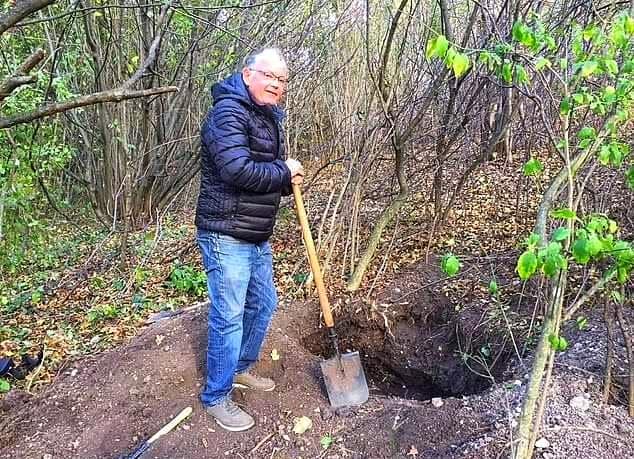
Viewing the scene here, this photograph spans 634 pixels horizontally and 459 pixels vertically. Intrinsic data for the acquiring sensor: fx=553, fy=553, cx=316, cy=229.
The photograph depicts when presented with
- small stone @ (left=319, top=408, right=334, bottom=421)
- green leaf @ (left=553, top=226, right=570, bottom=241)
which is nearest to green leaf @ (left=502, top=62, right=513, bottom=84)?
green leaf @ (left=553, top=226, right=570, bottom=241)

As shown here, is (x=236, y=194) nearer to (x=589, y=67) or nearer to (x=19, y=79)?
(x=19, y=79)

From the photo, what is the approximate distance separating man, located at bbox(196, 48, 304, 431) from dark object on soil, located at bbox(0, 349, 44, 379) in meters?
1.73

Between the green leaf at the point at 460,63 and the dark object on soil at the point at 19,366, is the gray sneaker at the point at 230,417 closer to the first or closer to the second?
the dark object on soil at the point at 19,366

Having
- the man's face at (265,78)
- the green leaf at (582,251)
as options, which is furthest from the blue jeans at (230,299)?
the green leaf at (582,251)

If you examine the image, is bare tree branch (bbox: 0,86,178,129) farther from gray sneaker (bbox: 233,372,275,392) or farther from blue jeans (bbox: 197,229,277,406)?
gray sneaker (bbox: 233,372,275,392)

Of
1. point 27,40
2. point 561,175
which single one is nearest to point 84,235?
point 27,40

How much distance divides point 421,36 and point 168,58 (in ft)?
13.1

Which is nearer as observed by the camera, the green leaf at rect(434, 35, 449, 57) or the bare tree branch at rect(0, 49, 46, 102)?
the bare tree branch at rect(0, 49, 46, 102)

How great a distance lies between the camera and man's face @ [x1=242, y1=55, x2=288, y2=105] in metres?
3.08

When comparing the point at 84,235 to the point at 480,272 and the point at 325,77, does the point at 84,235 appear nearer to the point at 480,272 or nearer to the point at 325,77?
the point at 325,77

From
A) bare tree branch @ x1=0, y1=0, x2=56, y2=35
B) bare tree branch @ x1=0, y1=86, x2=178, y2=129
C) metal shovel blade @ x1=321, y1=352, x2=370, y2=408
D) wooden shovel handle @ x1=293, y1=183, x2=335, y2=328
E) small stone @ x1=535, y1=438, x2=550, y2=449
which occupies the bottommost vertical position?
metal shovel blade @ x1=321, y1=352, x2=370, y2=408

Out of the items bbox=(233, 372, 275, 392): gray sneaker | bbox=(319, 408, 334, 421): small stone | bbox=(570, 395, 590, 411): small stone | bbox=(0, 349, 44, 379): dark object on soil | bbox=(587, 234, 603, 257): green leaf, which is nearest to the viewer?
bbox=(587, 234, 603, 257): green leaf

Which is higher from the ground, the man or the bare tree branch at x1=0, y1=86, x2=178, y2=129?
the bare tree branch at x1=0, y1=86, x2=178, y2=129

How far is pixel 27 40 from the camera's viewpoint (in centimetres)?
662
